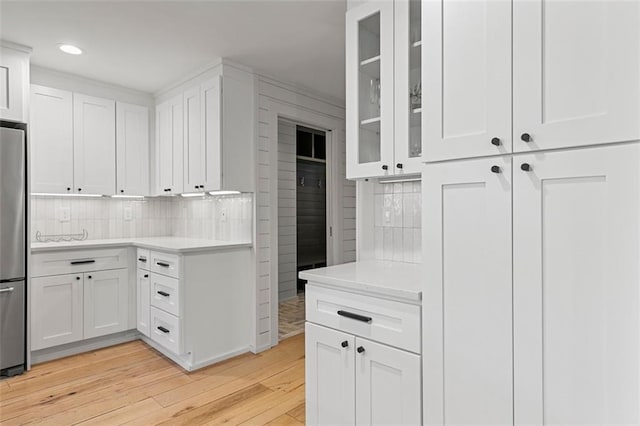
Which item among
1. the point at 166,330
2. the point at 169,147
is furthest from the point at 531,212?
the point at 169,147

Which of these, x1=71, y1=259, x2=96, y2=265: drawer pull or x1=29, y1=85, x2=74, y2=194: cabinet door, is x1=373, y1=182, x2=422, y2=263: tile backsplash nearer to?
x1=71, y1=259, x2=96, y2=265: drawer pull

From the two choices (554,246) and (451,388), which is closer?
(554,246)

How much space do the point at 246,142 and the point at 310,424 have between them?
2.29 metres

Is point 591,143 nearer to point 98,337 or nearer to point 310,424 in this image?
point 310,424

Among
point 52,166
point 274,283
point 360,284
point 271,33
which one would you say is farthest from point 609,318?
point 52,166

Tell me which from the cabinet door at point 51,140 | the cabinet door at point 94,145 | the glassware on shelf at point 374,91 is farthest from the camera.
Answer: the cabinet door at point 94,145

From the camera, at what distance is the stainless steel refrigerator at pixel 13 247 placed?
2.70 meters

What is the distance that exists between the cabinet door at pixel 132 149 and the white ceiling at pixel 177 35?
0.38 meters

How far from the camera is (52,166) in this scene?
128 inches

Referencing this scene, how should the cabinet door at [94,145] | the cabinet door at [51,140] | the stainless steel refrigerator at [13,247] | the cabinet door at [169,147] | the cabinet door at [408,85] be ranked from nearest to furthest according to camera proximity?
the cabinet door at [408,85] < the stainless steel refrigerator at [13,247] < the cabinet door at [51,140] < the cabinet door at [94,145] < the cabinet door at [169,147]

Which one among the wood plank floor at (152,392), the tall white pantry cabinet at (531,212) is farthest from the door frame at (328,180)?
the tall white pantry cabinet at (531,212)

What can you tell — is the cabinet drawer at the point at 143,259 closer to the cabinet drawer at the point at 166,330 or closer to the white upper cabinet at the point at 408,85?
the cabinet drawer at the point at 166,330

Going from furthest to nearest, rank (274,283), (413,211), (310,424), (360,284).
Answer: (274,283) < (413,211) < (310,424) < (360,284)

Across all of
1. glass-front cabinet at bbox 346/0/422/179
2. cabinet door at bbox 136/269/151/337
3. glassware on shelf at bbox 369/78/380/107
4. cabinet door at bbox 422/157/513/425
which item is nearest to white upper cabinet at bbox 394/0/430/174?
glass-front cabinet at bbox 346/0/422/179
